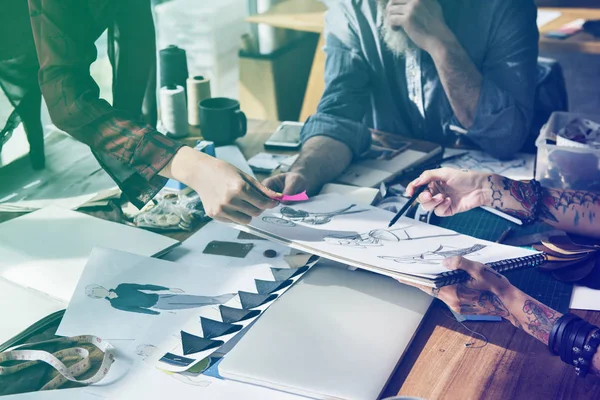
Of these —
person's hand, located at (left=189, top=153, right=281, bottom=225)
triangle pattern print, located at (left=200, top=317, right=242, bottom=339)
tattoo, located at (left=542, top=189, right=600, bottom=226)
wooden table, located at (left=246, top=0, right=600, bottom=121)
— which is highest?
person's hand, located at (left=189, top=153, right=281, bottom=225)

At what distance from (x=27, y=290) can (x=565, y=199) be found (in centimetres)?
94

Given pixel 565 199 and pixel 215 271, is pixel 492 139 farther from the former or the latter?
pixel 215 271

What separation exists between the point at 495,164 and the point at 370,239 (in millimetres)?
588

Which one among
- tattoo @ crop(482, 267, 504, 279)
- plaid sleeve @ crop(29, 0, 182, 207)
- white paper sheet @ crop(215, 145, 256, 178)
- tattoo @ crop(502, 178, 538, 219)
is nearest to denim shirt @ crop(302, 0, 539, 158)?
white paper sheet @ crop(215, 145, 256, 178)

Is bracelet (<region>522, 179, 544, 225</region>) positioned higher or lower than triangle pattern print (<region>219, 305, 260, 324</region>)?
lower

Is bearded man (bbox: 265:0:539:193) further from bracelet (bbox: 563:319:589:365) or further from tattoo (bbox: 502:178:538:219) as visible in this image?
bracelet (bbox: 563:319:589:365)

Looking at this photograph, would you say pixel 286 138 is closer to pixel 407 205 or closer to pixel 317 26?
pixel 407 205

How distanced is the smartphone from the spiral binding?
732mm

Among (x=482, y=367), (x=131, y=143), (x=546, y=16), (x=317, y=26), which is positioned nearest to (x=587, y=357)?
(x=482, y=367)

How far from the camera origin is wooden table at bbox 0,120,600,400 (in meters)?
0.80

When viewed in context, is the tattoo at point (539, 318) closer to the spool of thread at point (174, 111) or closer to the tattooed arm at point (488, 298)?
the tattooed arm at point (488, 298)

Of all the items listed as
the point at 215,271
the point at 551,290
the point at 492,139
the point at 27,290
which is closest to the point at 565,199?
the point at 551,290

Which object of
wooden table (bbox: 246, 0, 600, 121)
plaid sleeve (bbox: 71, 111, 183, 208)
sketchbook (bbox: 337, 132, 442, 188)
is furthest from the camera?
wooden table (bbox: 246, 0, 600, 121)

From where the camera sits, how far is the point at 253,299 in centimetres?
96
